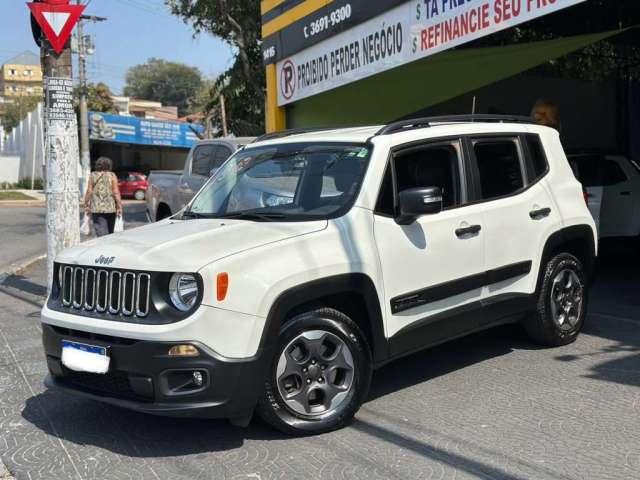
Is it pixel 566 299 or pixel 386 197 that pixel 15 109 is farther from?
pixel 386 197

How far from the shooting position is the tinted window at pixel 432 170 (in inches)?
204

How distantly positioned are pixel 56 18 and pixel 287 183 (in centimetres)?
504

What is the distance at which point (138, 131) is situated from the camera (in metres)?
44.9

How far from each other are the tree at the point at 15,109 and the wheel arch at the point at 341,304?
296ft

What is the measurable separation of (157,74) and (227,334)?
439 feet

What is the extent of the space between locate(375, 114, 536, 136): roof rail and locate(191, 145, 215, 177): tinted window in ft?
17.9

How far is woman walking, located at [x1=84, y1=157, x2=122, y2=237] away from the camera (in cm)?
1025

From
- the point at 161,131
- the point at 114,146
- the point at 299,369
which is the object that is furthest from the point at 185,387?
the point at 114,146

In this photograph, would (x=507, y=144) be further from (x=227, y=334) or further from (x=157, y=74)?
(x=157, y=74)

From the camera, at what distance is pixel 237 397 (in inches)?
162

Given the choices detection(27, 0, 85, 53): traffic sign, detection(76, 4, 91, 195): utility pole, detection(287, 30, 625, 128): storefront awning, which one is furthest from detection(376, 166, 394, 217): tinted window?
detection(76, 4, 91, 195): utility pole

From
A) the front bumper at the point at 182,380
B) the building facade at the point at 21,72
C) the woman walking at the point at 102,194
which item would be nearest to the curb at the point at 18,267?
the woman walking at the point at 102,194

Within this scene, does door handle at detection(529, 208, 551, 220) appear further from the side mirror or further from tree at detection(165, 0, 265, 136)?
tree at detection(165, 0, 265, 136)

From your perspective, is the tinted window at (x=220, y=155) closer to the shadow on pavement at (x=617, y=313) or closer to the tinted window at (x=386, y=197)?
the shadow on pavement at (x=617, y=313)
